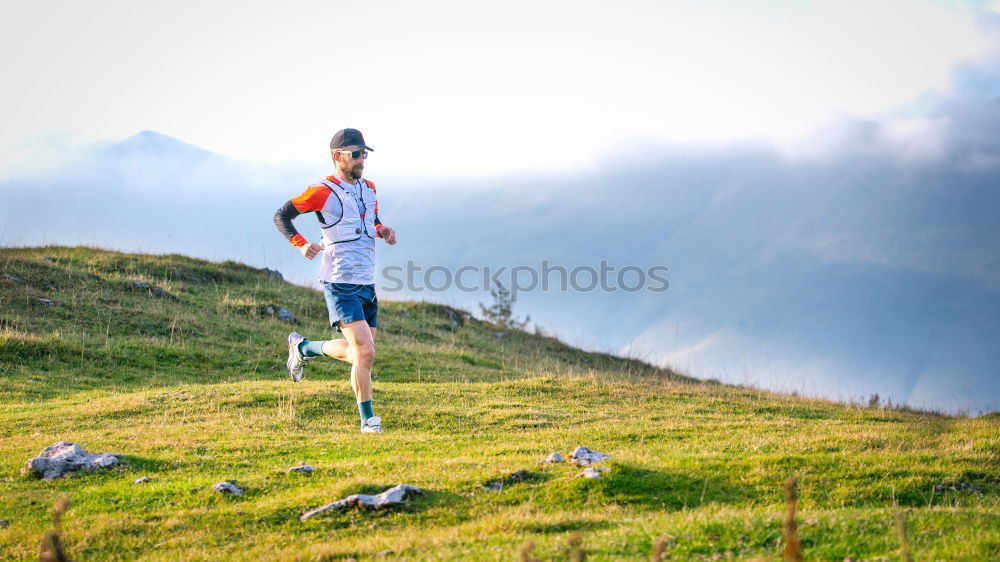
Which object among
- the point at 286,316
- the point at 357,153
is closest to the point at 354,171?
the point at 357,153

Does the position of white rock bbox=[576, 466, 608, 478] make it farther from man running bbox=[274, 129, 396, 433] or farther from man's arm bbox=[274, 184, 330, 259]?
man's arm bbox=[274, 184, 330, 259]

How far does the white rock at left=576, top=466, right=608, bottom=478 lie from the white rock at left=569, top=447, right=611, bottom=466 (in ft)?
1.26

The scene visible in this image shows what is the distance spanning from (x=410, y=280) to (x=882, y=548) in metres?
27.8

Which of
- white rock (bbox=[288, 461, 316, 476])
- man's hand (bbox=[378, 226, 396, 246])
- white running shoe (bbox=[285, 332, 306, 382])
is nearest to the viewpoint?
white rock (bbox=[288, 461, 316, 476])

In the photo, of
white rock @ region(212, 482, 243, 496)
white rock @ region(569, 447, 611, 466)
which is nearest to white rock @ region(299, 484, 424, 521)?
white rock @ region(212, 482, 243, 496)

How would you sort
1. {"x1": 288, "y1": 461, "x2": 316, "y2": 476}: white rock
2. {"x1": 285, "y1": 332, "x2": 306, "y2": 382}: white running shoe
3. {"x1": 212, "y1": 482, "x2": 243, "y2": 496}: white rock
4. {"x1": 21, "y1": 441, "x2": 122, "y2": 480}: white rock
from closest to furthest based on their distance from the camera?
1. {"x1": 212, "y1": 482, "x2": 243, "y2": 496}: white rock
2. {"x1": 288, "y1": 461, "x2": 316, "y2": 476}: white rock
3. {"x1": 21, "y1": 441, "x2": 122, "y2": 480}: white rock
4. {"x1": 285, "y1": 332, "x2": 306, "y2": 382}: white running shoe

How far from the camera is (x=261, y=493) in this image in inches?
321

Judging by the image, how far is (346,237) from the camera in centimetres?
1066

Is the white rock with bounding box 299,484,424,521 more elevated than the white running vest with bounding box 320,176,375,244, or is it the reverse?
the white running vest with bounding box 320,176,375,244

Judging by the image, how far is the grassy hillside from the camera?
6.47m

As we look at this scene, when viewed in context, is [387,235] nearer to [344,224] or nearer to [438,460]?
[344,224]

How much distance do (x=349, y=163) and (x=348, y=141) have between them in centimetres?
28

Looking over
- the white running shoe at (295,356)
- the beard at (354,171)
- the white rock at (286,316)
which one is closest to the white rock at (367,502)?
the beard at (354,171)

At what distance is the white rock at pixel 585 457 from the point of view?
884 centimetres
